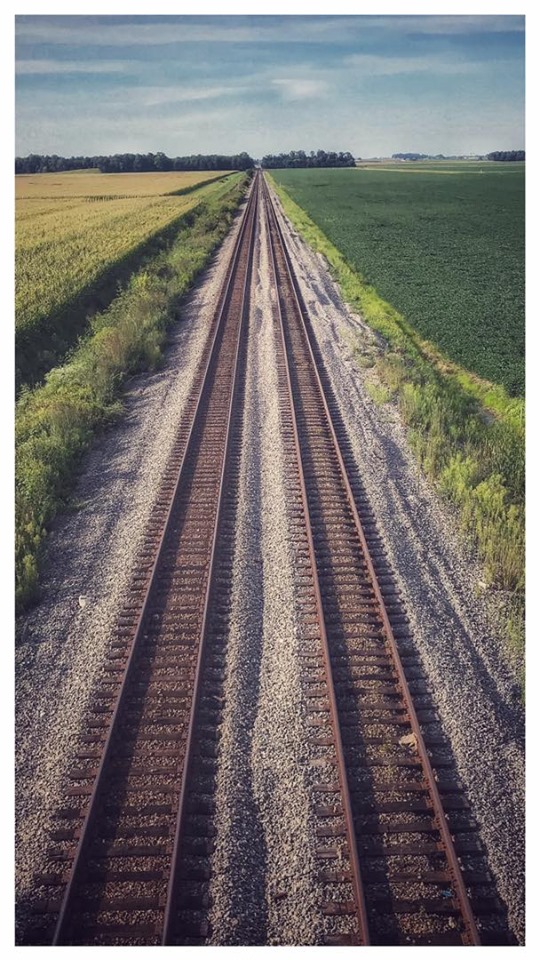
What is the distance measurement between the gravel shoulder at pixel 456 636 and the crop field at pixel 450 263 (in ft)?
21.0

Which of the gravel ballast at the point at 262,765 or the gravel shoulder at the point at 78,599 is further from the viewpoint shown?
the gravel shoulder at the point at 78,599

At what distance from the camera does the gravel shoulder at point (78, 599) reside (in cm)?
632

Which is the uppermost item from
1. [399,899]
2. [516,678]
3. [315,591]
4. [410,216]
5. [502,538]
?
[410,216]

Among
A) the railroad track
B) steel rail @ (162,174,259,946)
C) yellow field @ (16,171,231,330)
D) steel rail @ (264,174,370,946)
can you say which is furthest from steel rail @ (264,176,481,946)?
yellow field @ (16,171,231,330)

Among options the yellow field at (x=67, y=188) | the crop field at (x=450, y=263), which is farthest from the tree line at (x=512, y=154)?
the yellow field at (x=67, y=188)

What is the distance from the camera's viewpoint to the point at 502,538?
9836 mm

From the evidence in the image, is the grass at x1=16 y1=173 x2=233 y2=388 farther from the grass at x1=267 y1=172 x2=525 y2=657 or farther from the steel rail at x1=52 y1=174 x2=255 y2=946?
the grass at x1=267 y1=172 x2=525 y2=657

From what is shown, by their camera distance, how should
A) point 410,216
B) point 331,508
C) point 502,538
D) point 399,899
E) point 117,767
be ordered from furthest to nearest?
point 410,216 < point 331,508 < point 502,538 < point 117,767 < point 399,899

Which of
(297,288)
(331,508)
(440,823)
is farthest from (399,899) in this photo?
(297,288)

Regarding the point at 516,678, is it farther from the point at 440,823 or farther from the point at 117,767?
the point at 117,767

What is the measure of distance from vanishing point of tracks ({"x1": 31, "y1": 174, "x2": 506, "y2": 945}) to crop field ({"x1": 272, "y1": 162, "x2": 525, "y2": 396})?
10.8 metres

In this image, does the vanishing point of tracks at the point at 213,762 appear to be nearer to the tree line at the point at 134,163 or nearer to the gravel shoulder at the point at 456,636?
the gravel shoulder at the point at 456,636

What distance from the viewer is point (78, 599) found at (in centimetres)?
903
